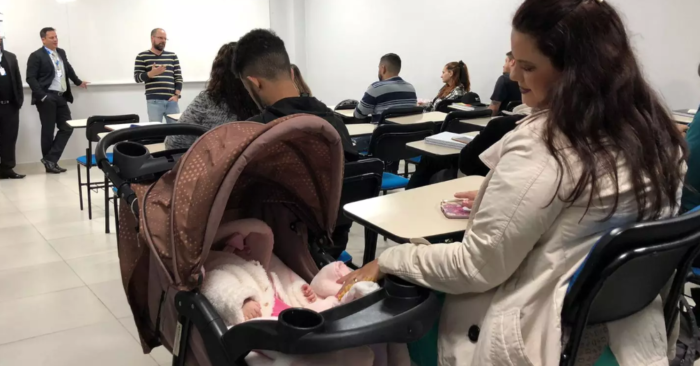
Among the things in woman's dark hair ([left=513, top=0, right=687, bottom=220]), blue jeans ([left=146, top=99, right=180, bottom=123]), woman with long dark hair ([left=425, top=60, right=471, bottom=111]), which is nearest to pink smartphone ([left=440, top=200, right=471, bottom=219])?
woman's dark hair ([left=513, top=0, right=687, bottom=220])

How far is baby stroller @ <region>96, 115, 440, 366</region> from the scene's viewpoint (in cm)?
107

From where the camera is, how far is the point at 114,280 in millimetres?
3076

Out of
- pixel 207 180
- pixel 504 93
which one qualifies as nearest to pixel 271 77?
pixel 207 180

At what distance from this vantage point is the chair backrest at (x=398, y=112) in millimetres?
4227

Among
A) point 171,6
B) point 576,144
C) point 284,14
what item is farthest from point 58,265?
point 284,14

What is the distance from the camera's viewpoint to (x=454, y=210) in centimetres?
167

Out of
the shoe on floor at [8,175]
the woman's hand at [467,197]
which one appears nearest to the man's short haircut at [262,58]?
the woman's hand at [467,197]

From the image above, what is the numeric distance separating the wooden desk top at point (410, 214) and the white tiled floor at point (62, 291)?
3.95ft

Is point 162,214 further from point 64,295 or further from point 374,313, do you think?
point 64,295

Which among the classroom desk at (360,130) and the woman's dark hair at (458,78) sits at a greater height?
the woman's dark hair at (458,78)

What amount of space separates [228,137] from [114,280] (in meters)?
2.13

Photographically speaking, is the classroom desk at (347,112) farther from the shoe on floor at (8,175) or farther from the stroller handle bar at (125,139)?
the shoe on floor at (8,175)

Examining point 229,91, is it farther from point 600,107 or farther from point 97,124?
point 600,107

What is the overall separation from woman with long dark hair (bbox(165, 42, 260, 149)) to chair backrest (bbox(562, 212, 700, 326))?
6.63ft
